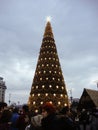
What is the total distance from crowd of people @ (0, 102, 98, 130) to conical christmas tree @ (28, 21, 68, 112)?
3419 cm

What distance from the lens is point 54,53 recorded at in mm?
50312

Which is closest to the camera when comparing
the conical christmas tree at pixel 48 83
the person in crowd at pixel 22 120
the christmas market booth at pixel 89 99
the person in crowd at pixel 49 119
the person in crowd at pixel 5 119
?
the person in crowd at pixel 49 119

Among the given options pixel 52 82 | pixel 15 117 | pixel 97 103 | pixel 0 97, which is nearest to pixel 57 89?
pixel 52 82

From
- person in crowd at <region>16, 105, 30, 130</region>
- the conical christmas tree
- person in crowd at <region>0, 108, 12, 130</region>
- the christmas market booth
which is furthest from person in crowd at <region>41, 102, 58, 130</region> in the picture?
the conical christmas tree

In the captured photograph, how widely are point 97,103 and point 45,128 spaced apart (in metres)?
32.2

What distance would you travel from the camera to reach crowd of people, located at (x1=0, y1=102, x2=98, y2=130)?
4.75 meters

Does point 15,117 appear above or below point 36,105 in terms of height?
below

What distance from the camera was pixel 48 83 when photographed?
46.3 metres

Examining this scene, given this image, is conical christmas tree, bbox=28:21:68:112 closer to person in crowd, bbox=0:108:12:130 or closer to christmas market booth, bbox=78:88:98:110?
christmas market booth, bbox=78:88:98:110

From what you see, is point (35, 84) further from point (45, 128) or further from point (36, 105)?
point (45, 128)

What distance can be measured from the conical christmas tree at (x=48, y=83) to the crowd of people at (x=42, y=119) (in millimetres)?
34190

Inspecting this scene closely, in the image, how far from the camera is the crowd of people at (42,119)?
4.75 m

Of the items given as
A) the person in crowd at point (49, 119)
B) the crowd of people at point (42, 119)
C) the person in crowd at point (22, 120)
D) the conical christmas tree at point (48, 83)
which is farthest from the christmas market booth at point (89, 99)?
the person in crowd at point (49, 119)

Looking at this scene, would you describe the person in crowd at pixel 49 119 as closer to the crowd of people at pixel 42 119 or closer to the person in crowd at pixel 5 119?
the crowd of people at pixel 42 119
